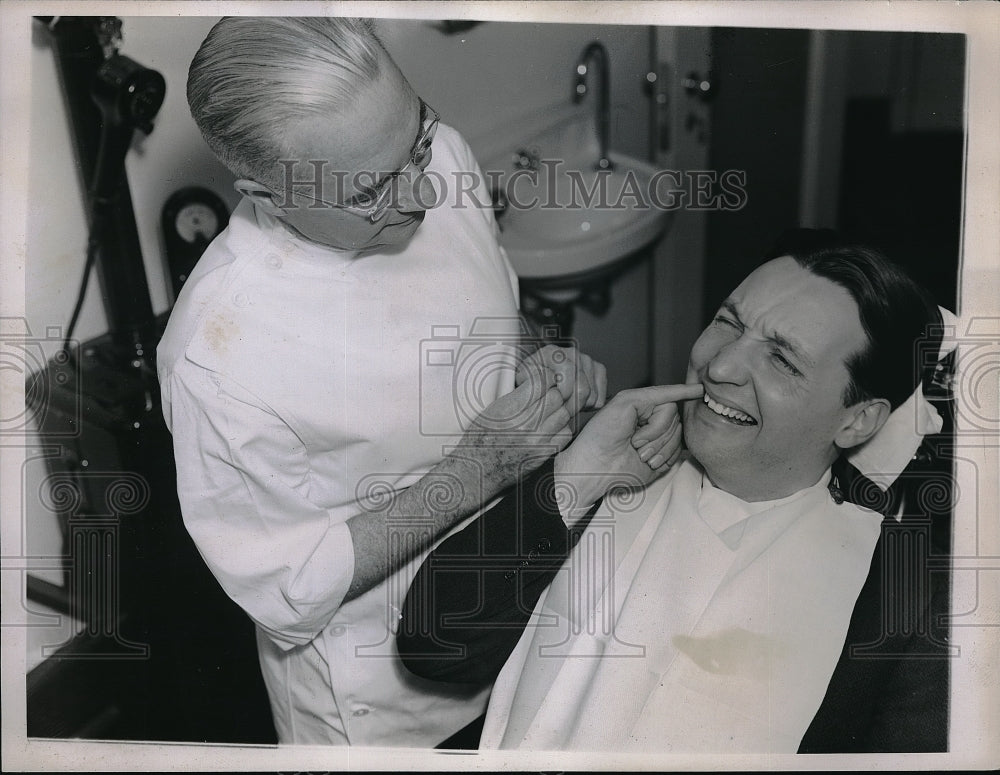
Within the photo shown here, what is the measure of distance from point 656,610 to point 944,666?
645 millimetres

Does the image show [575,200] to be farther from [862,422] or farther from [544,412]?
[862,422]

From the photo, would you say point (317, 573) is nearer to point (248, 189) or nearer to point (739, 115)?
point (248, 189)

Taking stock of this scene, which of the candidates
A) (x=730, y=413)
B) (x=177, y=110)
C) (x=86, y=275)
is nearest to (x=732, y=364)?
(x=730, y=413)

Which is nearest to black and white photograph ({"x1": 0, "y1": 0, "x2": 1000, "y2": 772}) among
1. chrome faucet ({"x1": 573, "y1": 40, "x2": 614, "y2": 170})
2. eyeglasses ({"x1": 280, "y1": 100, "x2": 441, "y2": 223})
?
chrome faucet ({"x1": 573, "y1": 40, "x2": 614, "y2": 170})

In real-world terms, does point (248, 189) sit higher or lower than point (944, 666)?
higher

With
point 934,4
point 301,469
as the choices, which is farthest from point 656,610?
point 934,4

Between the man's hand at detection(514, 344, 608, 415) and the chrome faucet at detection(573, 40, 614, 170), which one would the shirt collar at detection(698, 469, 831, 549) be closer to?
the man's hand at detection(514, 344, 608, 415)

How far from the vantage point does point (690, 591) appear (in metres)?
1.83

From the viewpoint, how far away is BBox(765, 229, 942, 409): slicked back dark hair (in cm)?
173

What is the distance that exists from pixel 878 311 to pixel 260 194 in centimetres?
123

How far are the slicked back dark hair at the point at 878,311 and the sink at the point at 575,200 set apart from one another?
0.29m

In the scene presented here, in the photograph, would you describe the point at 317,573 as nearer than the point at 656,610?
Yes

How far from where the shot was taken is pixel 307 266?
1.70 meters

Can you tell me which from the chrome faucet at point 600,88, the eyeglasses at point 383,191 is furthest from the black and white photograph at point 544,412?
the eyeglasses at point 383,191
